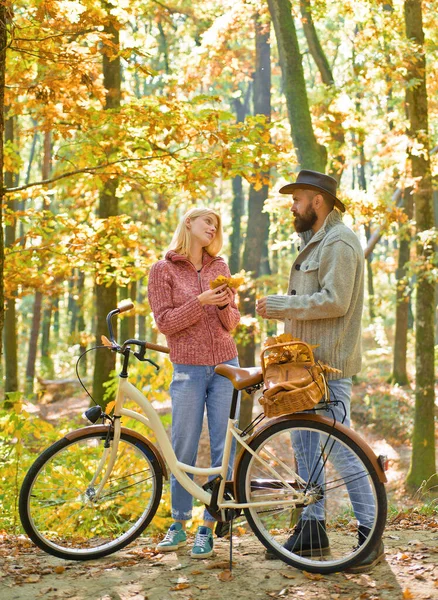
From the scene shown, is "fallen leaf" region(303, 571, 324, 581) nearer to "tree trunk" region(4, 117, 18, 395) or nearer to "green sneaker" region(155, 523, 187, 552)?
"green sneaker" region(155, 523, 187, 552)

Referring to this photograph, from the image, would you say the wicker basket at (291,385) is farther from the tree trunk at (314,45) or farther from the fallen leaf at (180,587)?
the tree trunk at (314,45)

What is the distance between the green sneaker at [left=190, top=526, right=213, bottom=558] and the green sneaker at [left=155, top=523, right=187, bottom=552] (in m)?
0.18

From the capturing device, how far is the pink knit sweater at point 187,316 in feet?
14.5

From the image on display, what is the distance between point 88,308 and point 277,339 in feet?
61.2

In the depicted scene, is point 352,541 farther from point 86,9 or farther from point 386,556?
point 86,9

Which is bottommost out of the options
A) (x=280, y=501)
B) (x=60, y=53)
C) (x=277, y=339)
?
(x=280, y=501)

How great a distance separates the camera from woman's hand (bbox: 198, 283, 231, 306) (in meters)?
4.30

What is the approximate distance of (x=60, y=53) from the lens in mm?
6203

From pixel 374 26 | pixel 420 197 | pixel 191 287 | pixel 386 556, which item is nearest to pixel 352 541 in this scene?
pixel 386 556

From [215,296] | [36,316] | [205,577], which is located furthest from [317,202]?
[36,316]

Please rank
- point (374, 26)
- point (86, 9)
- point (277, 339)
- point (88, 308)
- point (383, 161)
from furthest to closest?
point (88, 308)
point (383, 161)
point (374, 26)
point (86, 9)
point (277, 339)

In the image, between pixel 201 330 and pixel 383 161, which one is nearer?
pixel 201 330

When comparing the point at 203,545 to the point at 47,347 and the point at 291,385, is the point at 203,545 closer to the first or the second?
the point at 291,385

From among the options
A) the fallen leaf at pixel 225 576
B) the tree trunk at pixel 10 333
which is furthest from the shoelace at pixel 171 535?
the tree trunk at pixel 10 333
